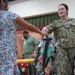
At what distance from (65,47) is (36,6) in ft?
17.1

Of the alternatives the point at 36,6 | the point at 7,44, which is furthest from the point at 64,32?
the point at 36,6

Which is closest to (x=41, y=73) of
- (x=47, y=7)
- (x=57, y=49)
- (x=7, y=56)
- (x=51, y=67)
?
(x=51, y=67)

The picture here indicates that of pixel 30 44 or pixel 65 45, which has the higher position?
pixel 65 45

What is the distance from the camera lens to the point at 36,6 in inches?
331

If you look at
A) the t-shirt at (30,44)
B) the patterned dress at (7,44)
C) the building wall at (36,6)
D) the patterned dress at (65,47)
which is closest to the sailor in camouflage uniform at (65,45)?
the patterned dress at (65,47)

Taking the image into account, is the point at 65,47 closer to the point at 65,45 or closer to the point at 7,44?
the point at 65,45

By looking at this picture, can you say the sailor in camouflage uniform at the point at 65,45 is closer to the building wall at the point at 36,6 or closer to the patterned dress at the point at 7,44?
the patterned dress at the point at 7,44

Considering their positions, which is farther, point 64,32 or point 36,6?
point 36,6

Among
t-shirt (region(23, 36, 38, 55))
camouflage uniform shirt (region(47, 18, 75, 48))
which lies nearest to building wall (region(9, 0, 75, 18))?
t-shirt (region(23, 36, 38, 55))

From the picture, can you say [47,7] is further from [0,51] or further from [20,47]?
[0,51]

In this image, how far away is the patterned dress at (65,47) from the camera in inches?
132

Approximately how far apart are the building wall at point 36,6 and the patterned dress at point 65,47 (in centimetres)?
394

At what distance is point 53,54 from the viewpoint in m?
3.64

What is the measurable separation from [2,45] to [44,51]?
67.7 inches
